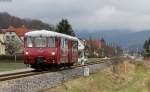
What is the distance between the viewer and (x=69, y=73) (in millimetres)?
32688

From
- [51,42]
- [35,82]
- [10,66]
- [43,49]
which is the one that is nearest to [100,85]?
[51,42]

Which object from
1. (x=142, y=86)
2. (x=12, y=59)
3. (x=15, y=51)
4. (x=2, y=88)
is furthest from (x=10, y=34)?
(x=2, y=88)

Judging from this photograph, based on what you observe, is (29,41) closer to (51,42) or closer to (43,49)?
(43,49)

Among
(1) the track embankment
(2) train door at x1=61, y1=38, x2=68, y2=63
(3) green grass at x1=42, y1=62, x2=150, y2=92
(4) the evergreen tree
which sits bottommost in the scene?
(3) green grass at x1=42, y1=62, x2=150, y2=92

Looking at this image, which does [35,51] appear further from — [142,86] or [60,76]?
[142,86]

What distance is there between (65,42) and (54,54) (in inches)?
126

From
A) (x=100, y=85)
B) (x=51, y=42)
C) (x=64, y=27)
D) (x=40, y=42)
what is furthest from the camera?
(x=64, y=27)

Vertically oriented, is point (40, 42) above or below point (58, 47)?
above

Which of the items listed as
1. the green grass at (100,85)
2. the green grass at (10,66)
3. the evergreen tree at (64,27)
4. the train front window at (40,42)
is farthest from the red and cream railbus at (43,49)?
the evergreen tree at (64,27)

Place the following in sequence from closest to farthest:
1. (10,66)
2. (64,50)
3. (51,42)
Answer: (51,42) → (64,50) → (10,66)

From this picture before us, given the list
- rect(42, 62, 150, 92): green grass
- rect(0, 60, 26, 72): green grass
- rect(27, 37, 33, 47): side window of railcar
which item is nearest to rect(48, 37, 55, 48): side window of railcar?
rect(27, 37, 33, 47): side window of railcar

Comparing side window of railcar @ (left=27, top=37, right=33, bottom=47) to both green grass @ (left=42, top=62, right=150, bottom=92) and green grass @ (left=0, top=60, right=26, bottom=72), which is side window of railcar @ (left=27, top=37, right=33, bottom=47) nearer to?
green grass @ (left=42, top=62, right=150, bottom=92)

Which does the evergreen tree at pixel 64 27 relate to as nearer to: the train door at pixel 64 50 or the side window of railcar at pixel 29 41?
the train door at pixel 64 50

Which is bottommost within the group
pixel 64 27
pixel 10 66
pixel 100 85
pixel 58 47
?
pixel 100 85
